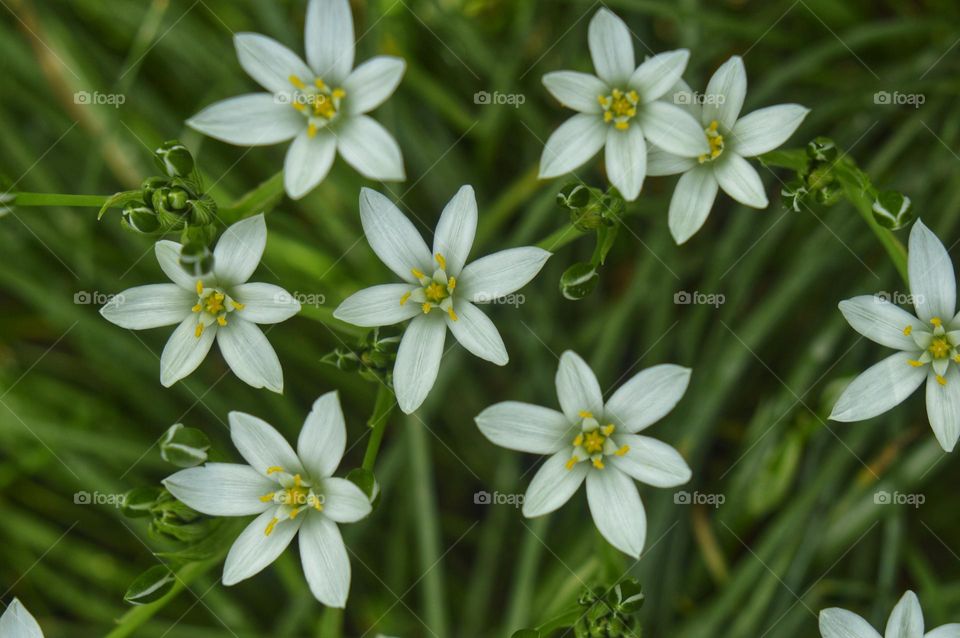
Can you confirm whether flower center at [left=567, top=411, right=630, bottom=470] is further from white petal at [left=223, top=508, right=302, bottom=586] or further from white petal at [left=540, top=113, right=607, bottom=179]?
white petal at [left=223, top=508, right=302, bottom=586]

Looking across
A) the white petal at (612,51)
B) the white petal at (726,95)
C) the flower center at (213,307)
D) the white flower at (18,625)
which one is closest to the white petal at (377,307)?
the flower center at (213,307)

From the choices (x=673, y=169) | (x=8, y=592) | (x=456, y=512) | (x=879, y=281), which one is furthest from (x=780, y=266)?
(x=8, y=592)

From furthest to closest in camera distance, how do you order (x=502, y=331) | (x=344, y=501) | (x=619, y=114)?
(x=502, y=331), (x=619, y=114), (x=344, y=501)

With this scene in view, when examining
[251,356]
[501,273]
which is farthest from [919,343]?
[251,356]

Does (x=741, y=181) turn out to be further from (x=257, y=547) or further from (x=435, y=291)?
(x=257, y=547)

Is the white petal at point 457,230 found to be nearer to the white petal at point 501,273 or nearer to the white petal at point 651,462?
the white petal at point 501,273

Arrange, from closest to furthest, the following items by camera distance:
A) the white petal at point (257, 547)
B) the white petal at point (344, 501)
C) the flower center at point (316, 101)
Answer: the white petal at point (344, 501), the white petal at point (257, 547), the flower center at point (316, 101)
